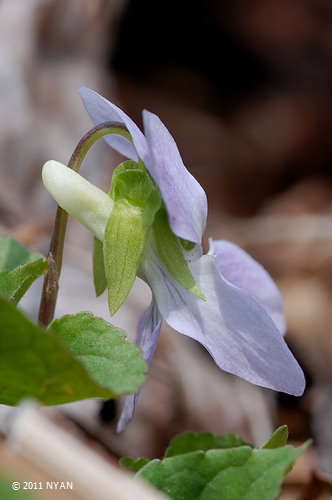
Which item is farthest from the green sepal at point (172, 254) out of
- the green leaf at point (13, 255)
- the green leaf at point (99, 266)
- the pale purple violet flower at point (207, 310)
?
the green leaf at point (13, 255)

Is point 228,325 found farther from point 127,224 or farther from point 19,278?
point 19,278

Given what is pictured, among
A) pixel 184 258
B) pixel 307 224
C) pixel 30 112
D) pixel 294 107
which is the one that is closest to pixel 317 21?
pixel 294 107

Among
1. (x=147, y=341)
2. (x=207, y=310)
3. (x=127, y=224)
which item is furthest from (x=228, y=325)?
(x=127, y=224)

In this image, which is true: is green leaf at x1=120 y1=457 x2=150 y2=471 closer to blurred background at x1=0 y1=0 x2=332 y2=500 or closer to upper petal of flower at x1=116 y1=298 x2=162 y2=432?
upper petal of flower at x1=116 y1=298 x2=162 y2=432

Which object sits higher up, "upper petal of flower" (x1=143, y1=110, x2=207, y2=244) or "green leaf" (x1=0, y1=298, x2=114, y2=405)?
"upper petal of flower" (x1=143, y1=110, x2=207, y2=244)

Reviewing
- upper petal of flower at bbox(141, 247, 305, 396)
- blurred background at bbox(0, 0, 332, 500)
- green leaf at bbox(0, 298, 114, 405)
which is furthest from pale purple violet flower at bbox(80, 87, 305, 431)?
blurred background at bbox(0, 0, 332, 500)

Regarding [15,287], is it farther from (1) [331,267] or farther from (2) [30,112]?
(1) [331,267]

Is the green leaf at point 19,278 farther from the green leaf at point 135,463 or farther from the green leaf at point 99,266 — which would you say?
the green leaf at point 135,463

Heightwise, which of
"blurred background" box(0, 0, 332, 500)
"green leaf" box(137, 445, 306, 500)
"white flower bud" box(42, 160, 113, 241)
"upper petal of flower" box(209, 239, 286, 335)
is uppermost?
"white flower bud" box(42, 160, 113, 241)
